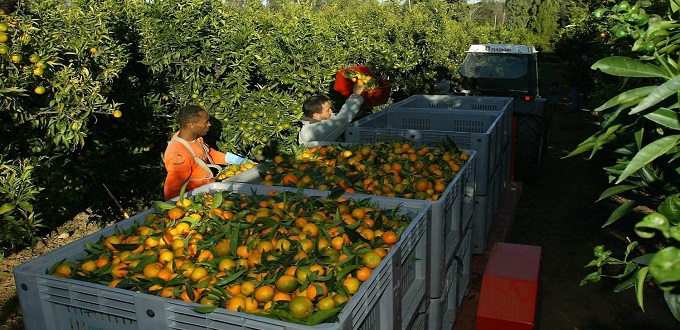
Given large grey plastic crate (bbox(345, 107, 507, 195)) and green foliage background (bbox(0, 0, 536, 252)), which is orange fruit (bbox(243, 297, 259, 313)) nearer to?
green foliage background (bbox(0, 0, 536, 252))

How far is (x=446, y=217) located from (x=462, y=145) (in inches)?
68.7

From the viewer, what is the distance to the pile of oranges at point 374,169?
3.63 meters

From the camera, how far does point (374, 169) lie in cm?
404

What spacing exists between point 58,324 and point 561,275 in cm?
516

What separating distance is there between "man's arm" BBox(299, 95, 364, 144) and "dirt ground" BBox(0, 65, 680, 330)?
7.85ft

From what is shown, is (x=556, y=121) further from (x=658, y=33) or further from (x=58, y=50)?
(x=658, y=33)

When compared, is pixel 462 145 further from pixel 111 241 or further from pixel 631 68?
pixel 631 68

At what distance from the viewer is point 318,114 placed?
17.9 feet

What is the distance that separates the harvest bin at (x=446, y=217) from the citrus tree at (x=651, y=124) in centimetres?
153

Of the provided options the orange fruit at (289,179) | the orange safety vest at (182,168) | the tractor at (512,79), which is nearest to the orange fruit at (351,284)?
the orange fruit at (289,179)

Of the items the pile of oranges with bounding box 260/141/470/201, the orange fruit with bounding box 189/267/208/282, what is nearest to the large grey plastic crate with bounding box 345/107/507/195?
the pile of oranges with bounding box 260/141/470/201

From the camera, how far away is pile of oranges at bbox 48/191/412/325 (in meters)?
2.18

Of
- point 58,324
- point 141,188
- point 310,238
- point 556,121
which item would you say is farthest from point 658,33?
point 556,121

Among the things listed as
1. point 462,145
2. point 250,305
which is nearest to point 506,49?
point 462,145
